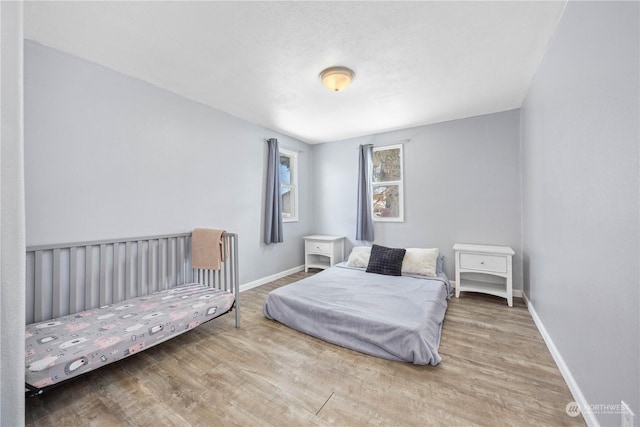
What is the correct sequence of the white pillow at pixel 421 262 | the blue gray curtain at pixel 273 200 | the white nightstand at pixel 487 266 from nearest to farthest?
the white nightstand at pixel 487 266 → the white pillow at pixel 421 262 → the blue gray curtain at pixel 273 200

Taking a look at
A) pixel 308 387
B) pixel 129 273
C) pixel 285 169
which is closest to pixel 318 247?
pixel 285 169

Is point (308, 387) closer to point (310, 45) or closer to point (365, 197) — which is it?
point (310, 45)

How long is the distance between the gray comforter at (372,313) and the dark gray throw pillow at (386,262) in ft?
0.69

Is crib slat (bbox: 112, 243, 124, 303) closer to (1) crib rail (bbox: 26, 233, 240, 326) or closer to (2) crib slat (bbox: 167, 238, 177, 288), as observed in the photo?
(1) crib rail (bbox: 26, 233, 240, 326)

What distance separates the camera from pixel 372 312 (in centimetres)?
208

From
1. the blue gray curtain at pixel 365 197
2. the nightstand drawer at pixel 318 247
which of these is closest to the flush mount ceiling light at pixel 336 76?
the blue gray curtain at pixel 365 197

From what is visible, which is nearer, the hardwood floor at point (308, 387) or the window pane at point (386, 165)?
the hardwood floor at point (308, 387)

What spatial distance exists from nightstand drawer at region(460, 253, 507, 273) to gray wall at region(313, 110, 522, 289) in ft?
1.44

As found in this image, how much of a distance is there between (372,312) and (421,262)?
1.42 meters

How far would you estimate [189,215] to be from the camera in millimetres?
2781

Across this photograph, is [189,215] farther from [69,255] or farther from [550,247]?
[550,247]

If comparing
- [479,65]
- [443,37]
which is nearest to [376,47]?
[443,37]

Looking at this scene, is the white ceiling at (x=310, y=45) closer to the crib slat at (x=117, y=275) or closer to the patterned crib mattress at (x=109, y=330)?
the crib slat at (x=117, y=275)

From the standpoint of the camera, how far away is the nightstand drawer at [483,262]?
2840mm
